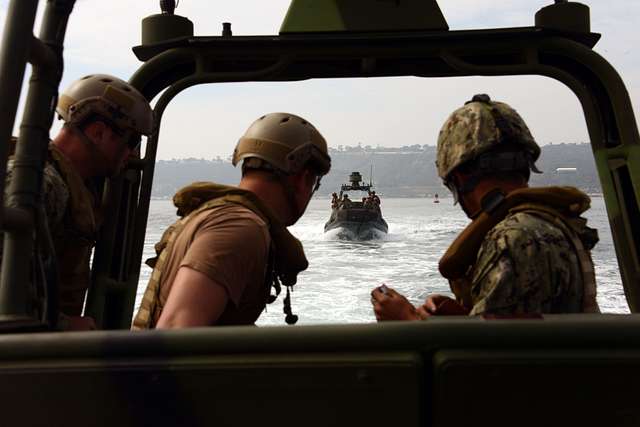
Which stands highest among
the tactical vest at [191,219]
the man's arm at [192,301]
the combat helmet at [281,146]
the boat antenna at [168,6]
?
the boat antenna at [168,6]

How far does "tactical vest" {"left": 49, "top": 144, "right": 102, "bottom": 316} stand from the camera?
235cm

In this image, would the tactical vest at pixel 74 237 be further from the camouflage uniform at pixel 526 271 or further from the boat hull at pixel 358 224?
the boat hull at pixel 358 224

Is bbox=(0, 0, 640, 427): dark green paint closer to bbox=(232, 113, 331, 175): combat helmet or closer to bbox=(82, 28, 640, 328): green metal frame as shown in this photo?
bbox=(232, 113, 331, 175): combat helmet

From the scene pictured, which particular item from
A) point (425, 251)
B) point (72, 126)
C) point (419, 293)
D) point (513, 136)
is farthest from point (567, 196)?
point (425, 251)

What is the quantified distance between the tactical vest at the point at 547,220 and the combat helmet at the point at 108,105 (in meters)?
1.32

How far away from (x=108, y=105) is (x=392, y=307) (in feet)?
4.49

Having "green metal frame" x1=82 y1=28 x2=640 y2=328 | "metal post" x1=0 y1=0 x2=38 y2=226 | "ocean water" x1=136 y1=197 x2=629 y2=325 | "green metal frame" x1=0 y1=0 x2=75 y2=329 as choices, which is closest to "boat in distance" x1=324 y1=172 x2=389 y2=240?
"ocean water" x1=136 y1=197 x2=629 y2=325

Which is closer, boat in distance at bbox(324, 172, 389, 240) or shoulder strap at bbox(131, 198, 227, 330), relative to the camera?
shoulder strap at bbox(131, 198, 227, 330)

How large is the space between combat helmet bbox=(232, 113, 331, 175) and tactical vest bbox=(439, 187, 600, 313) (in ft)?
1.88

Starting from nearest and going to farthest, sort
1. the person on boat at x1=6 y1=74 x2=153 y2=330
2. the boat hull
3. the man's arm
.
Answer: the man's arm → the person on boat at x1=6 y1=74 x2=153 y2=330 → the boat hull

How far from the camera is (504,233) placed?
5.78 ft

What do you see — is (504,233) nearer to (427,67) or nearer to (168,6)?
(427,67)

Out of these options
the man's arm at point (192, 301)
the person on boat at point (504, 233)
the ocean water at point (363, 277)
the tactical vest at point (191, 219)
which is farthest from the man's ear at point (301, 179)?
the ocean water at point (363, 277)

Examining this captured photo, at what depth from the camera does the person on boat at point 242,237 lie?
159 cm
